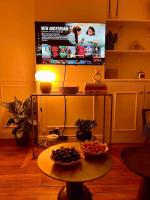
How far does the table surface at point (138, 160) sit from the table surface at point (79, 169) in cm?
14

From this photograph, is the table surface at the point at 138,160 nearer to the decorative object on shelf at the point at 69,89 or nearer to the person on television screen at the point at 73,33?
the decorative object on shelf at the point at 69,89

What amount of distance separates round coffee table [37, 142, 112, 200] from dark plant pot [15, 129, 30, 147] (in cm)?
125

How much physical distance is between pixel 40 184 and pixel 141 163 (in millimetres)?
1059

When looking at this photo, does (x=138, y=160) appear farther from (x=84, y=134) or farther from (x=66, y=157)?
(x=84, y=134)

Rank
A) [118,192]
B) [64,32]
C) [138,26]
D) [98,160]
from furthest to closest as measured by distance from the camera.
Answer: [138,26] < [64,32] < [118,192] < [98,160]

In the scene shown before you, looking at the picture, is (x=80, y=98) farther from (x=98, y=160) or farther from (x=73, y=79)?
(x=98, y=160)

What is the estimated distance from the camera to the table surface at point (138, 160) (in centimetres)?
147

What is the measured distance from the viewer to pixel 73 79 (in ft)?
9.71

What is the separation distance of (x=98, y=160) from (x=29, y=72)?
6.64 ft

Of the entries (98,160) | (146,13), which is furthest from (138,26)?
(98,160)

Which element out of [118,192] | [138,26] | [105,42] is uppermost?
[138,26]

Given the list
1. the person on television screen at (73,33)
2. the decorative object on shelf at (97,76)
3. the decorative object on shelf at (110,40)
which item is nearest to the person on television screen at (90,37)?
the person on television screen at (73,33)

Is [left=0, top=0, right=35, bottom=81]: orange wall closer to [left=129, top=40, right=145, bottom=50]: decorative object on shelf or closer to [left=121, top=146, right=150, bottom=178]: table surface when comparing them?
[left=129, top=40, right=145, bottom=50]: decorative object on shelf

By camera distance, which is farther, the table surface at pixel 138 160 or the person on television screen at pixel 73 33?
the person on television screen at pixel 73 33
